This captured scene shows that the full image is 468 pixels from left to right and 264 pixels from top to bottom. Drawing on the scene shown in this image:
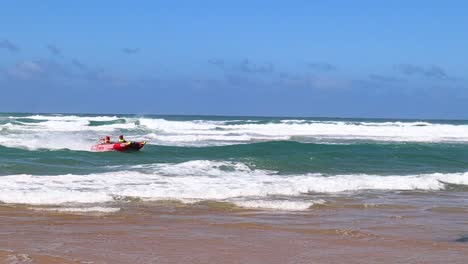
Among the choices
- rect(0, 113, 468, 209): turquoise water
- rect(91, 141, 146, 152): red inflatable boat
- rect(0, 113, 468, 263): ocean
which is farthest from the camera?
rect(91, 141, 146, 152): red inflatable boat

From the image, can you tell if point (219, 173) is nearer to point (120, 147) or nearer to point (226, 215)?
point (226, 215)

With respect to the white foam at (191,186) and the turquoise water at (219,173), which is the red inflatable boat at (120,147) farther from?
the white foam at (191,186)

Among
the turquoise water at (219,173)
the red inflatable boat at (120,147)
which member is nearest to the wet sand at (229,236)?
the turquoise water at (219,173)

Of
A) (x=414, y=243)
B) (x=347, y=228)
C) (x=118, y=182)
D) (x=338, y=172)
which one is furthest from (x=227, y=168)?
(x=414, y=243)

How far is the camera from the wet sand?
7133mm

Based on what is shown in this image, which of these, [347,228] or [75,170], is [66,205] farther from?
[75,170]

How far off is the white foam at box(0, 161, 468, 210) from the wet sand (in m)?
1.02

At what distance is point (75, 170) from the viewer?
18.1 metres

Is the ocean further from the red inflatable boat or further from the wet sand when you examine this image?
the red inflatable boat

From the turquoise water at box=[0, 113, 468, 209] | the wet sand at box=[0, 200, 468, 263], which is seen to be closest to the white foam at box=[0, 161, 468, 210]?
the turquoise water at box=[0, 113, 468, 209]

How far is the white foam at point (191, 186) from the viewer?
462 inches

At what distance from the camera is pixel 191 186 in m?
14.0

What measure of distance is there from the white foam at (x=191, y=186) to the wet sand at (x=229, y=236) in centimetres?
102

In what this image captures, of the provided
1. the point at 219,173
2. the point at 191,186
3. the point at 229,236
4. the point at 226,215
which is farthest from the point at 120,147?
the point at 229,236
